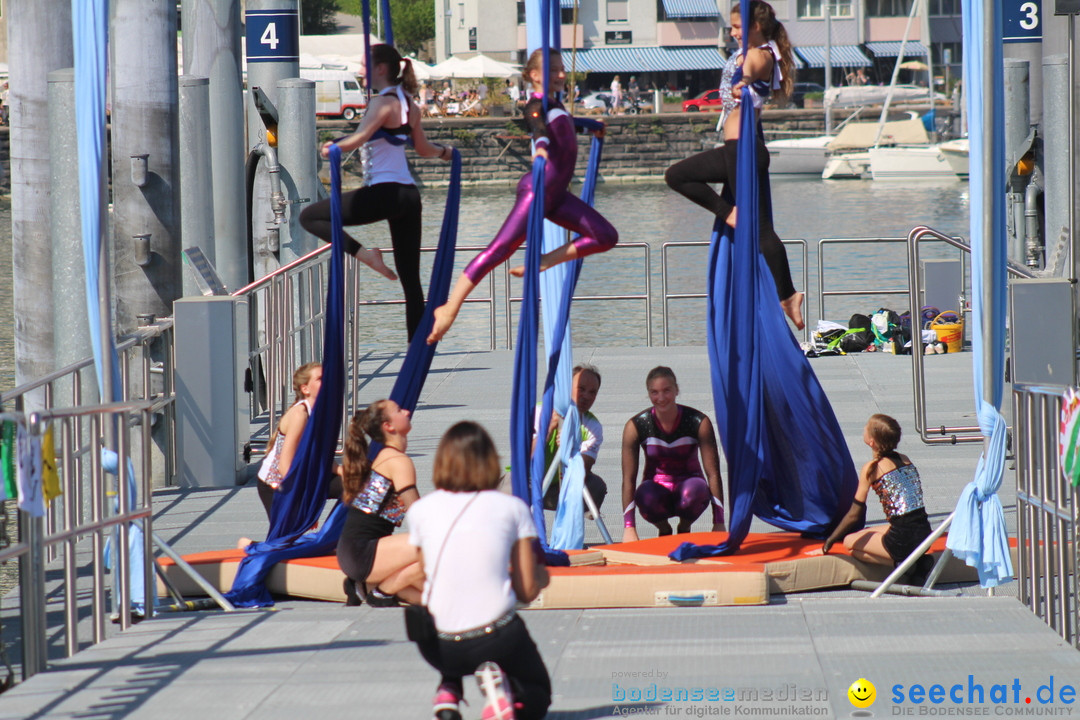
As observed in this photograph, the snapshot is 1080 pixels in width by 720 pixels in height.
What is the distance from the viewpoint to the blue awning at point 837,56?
55.7 metres

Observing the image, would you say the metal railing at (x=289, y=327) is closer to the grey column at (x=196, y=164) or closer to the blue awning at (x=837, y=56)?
the grey column at (x=196, y=164)

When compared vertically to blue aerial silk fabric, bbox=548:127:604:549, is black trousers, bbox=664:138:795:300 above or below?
above

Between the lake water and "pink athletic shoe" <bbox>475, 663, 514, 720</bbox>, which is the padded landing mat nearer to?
"pink athletic shoe" <bbox>475, 663, 514, 720</bbox>

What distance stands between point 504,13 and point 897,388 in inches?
1789

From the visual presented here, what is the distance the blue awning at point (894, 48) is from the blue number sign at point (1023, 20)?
48.8 meters

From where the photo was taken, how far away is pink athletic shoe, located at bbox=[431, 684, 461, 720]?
3.89 m

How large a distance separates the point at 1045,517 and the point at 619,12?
54321mm

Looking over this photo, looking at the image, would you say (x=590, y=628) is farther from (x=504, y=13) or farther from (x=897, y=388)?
(x=504, y=13)

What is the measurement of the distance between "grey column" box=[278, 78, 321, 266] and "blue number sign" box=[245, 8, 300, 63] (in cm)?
56

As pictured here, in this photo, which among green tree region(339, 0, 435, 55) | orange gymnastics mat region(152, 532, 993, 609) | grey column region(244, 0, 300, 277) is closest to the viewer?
orange gymnastics mat region(152, 532, 993, 609)

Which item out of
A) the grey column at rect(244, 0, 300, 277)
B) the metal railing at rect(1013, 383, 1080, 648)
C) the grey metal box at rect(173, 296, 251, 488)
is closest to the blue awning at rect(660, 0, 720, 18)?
the grey column at rect(244, 0, 300, 277)

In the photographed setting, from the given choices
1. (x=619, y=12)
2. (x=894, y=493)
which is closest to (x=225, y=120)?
(x=894, y=493)

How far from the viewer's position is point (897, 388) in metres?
11.1

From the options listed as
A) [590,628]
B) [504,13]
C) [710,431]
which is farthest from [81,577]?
[504,13]
